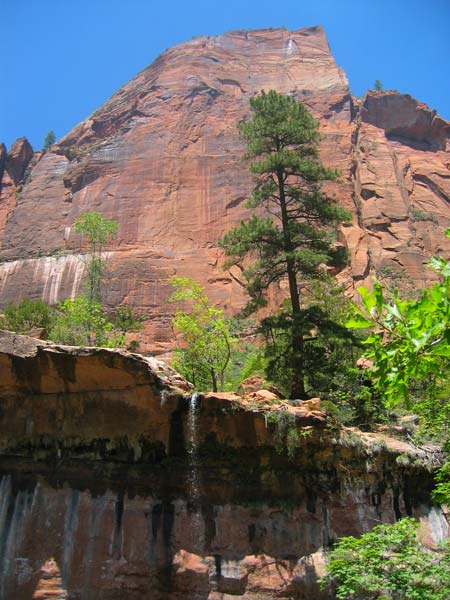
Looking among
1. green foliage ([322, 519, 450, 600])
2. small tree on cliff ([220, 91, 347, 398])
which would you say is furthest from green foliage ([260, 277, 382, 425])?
green foliage ([322, 519, 450, 600])

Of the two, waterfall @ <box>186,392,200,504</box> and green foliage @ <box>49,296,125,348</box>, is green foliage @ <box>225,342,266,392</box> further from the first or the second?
green foliage @ <box>49,296,125,348</box>

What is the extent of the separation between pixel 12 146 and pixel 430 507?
70.2m

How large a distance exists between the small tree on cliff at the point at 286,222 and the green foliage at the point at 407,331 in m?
13.8

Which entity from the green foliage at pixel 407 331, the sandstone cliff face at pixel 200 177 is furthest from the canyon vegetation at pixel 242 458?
the sandstone cliff face at pixel 200 177

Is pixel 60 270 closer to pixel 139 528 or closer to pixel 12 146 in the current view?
pixel 12 146

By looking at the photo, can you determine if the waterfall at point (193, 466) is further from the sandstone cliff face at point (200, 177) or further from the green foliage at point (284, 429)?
the sandstone cliff face at point (200, 177)

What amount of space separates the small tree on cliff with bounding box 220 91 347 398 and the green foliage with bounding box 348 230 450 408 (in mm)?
13783

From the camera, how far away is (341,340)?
62.1ft

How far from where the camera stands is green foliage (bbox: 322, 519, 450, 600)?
9.34 m

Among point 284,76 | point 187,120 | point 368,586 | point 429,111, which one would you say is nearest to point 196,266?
point 187,120

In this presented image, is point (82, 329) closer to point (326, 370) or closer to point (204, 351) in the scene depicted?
point (204, 351)

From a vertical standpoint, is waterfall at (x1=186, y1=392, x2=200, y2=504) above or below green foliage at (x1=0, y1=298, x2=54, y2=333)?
below

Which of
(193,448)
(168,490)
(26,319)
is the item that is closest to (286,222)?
(193,448)

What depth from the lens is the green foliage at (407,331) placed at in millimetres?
4898
